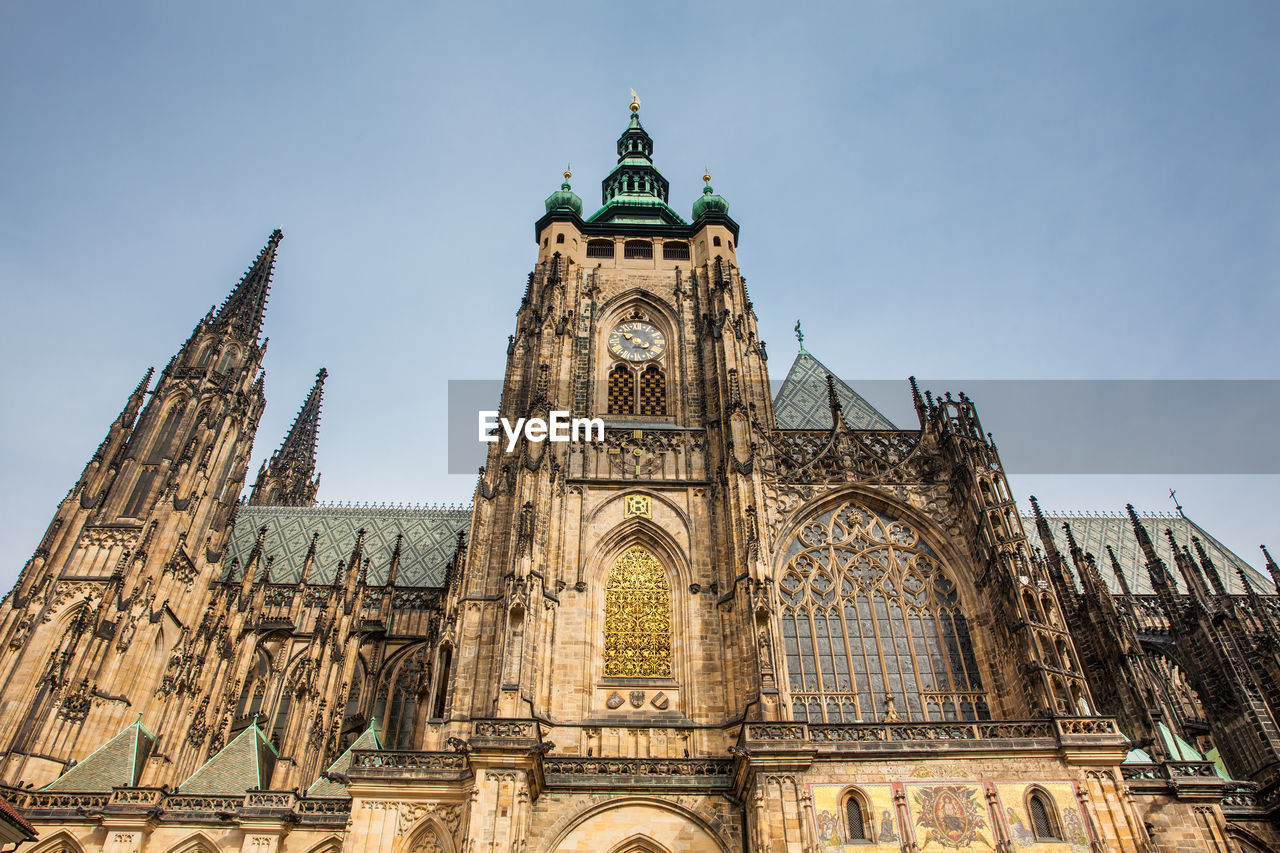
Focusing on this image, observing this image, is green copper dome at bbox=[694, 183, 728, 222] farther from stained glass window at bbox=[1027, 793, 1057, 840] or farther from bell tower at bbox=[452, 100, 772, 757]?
stained glass window at bbox=[1027, 793, 1057, 840]

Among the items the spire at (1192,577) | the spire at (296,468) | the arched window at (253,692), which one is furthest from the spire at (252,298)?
the spire at (1192,577)

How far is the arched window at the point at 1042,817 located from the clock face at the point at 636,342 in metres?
15.8

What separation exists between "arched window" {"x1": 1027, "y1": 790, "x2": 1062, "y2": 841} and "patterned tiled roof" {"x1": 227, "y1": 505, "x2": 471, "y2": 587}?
2142 centimetres

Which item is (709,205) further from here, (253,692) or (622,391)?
(253,692)

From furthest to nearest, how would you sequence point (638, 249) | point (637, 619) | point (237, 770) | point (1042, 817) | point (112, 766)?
point (638, 249), point (112, 766), point (237, 770), point (637, 619), point (1042, 817)

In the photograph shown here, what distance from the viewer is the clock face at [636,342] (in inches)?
1066

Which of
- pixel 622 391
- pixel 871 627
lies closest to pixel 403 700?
pixel 622 391

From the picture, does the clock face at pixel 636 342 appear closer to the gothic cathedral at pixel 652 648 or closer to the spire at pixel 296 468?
the gothic cathedral at pixel 652 648

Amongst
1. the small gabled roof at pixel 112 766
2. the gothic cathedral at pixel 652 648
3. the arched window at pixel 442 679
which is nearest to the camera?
the gothic cathedral at pixel 652 648

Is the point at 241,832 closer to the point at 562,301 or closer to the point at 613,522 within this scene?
the point at 613,522

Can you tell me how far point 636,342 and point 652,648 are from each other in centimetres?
1063

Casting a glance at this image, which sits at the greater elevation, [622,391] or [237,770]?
[622,391]

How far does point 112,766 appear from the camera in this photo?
876 inches

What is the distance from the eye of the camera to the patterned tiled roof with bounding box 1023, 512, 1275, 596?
3122 centimetres
